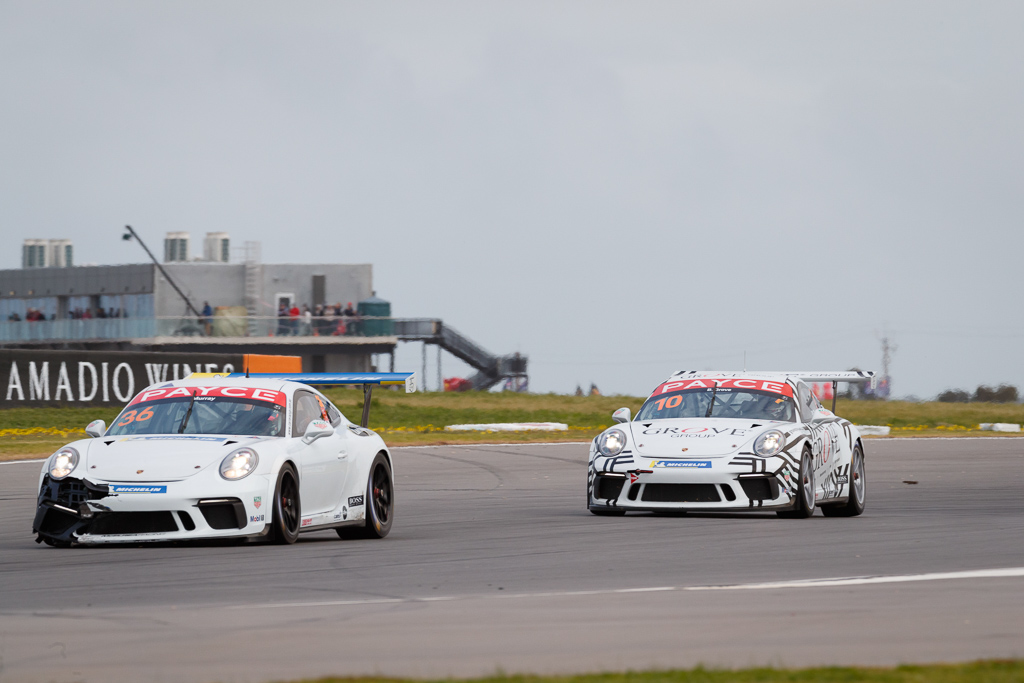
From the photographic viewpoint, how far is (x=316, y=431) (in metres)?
11.4

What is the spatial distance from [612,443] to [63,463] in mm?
5034

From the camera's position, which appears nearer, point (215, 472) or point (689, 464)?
point (215, 472)

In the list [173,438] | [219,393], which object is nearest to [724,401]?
[219,393]

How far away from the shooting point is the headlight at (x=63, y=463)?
10.5m

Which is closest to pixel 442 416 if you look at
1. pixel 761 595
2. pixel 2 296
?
pixel 761 595

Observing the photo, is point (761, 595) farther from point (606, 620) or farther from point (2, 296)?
point (2, 296)

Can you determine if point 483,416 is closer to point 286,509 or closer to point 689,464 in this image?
point 689,464

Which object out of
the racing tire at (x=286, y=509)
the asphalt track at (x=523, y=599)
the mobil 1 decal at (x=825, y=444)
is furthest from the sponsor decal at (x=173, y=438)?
the mobil 1 decal at (x=825, y=444)

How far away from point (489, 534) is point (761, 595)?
4.23 meters

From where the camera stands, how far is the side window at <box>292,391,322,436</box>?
11555 millimetres

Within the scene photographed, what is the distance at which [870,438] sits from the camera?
31.0 m

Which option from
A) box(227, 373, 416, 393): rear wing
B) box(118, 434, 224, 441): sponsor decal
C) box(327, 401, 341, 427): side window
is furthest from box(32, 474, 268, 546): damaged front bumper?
box(227, 373, 416, 393): rear wing

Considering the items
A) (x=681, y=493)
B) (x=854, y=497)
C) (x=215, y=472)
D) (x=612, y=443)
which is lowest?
(x=854, y=497)

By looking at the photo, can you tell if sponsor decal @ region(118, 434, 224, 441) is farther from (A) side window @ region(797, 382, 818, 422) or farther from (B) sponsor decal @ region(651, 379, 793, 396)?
(A) side window @ region(797, 382, 818, 422)
